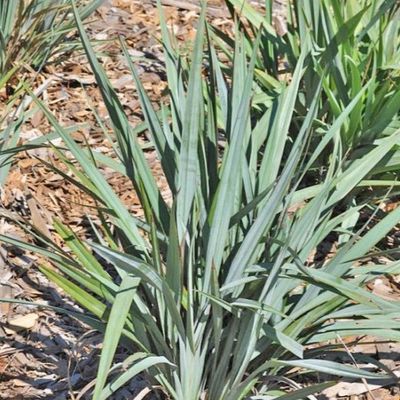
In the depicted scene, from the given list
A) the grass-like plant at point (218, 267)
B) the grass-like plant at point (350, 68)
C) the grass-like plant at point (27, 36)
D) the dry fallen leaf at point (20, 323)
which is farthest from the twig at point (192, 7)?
the dry fallen leaf at point (20, 323)

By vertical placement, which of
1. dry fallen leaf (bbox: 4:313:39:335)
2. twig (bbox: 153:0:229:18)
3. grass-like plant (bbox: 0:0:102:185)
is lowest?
dry fallen leaf (bbox: 4:313:39:335)

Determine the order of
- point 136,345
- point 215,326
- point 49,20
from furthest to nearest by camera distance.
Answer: point 49,20
point 136,345
point 215,326

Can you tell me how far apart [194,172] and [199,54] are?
11.8 inches

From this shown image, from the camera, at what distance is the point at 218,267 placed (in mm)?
2346

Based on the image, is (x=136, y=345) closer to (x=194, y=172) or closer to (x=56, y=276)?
(x=56, y=276)

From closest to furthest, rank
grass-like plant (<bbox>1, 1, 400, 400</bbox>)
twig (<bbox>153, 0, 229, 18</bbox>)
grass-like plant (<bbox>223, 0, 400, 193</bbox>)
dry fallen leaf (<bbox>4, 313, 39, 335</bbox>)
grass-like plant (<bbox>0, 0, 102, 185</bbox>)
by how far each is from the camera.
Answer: grass-like plant (<bbox>1, 1, 400, 400</bbox>)
dry fallen leaf (<bbox>4, 313, 39, 335</bbox>)
grass-like plant (<bbox>223, 0, 400, 193</bbox>)
grass-like plant (<bbox>0, 0, 102, 185</bbox>)
twig (<bbox>153, 0, 229, 18</bbox>)

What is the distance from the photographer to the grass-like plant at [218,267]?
219 cm

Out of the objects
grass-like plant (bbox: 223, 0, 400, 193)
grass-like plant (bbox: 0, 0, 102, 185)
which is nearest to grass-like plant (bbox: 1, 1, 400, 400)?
grass-like plant (bbox: 223, 0, 400, 193)

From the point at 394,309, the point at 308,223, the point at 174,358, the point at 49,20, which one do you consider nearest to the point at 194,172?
the point at 308,223

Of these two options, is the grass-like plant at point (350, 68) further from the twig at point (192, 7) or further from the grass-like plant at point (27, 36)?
the twig at point (192, 7)

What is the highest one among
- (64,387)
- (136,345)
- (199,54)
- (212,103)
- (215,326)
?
(199,54)

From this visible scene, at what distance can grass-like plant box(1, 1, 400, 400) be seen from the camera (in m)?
2.19

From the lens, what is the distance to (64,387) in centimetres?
274

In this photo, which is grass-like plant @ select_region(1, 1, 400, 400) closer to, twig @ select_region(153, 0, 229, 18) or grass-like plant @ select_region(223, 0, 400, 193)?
grass-like plant @ select_region(223, 0, 400, 193)
